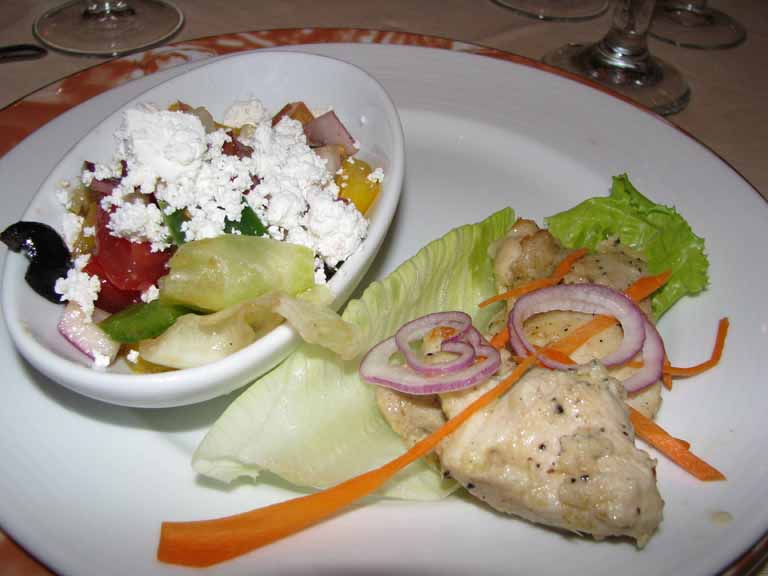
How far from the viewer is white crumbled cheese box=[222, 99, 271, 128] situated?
2816 mm

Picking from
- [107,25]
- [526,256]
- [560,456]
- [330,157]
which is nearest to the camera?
[560,456]

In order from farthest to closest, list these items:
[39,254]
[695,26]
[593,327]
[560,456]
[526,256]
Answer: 1. [695,26]
2. [526,256]
3. [593,327]
4. [39,254]
5. [560,456]

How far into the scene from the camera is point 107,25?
460 centimetres

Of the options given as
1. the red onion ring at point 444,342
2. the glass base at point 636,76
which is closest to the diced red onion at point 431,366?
the red onion ring at point 444,342

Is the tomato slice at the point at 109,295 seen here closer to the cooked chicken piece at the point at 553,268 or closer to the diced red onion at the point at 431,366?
the diced red onion at the point at 431,366

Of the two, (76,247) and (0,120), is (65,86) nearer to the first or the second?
(0,120)

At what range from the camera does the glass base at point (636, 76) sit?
4.11 meters

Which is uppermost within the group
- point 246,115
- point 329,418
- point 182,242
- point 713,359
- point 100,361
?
point 246,115

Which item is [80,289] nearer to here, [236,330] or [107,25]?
[236,330]

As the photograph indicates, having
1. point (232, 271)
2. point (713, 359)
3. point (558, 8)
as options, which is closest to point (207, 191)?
point (232, 271)

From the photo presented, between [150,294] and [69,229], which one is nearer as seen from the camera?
[150,294]

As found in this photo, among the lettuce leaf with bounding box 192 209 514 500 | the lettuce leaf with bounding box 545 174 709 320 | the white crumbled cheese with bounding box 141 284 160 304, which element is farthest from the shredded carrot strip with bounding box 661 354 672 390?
the white crumbled cheese with bounding box 141 284 160 304

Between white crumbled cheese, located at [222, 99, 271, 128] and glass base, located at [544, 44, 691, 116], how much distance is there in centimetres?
207

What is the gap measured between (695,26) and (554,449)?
3974mm
